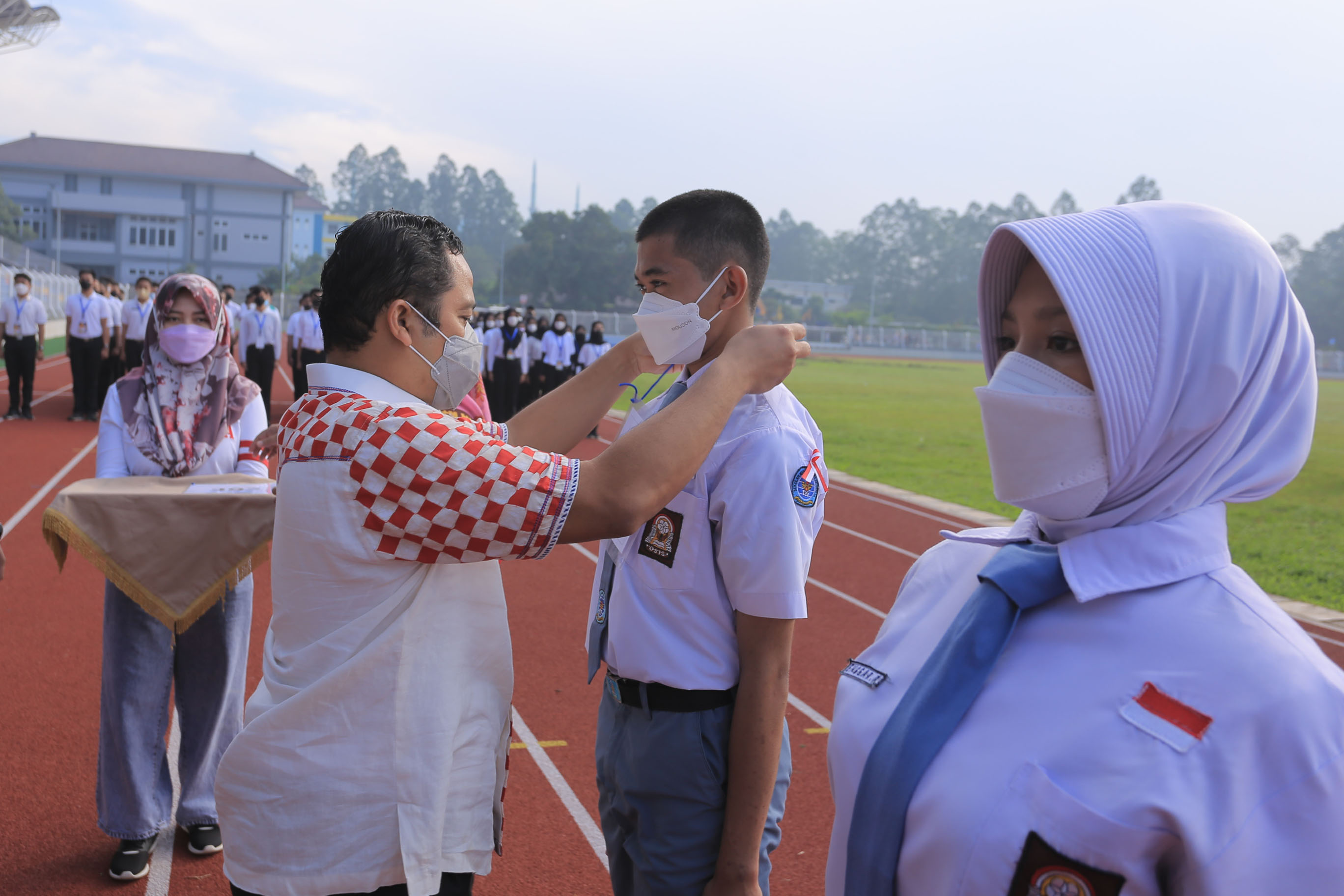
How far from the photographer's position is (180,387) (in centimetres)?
338

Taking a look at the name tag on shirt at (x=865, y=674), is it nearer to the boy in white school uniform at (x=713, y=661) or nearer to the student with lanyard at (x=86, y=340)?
the boy in white school uniform at (x=713, y=661)

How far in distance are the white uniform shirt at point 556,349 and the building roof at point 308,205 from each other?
83572 millimetres

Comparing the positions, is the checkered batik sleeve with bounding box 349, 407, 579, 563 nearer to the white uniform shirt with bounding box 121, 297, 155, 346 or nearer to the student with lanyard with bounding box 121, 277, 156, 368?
the student with lanyard with bounding box 121, 277, 156, 368

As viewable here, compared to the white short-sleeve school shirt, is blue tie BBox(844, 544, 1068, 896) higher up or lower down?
lower down

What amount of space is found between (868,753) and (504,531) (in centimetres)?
66

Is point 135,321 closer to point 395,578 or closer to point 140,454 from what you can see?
point 140,454

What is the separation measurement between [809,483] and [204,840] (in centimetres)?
291

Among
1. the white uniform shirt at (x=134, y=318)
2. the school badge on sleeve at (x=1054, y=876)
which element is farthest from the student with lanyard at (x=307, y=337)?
the school badge on sleeve at (x=1054, y=876)

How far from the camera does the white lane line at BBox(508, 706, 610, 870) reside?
366cm

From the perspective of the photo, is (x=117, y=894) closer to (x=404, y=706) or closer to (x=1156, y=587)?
(x=404, y=706)

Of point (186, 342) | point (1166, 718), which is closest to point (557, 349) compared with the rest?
point (186, 342)

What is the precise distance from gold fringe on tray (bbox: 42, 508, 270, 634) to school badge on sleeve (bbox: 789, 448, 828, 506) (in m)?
2.15

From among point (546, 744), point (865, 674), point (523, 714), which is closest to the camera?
point (865, 674)

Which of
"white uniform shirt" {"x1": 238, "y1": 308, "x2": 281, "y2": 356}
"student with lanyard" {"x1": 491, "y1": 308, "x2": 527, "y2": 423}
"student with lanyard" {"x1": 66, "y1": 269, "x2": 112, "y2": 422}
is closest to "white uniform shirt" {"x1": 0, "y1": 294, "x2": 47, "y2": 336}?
"student with lanyard" {"x1": 66, "y1": 269, "x2": 112, "y2": 422}
